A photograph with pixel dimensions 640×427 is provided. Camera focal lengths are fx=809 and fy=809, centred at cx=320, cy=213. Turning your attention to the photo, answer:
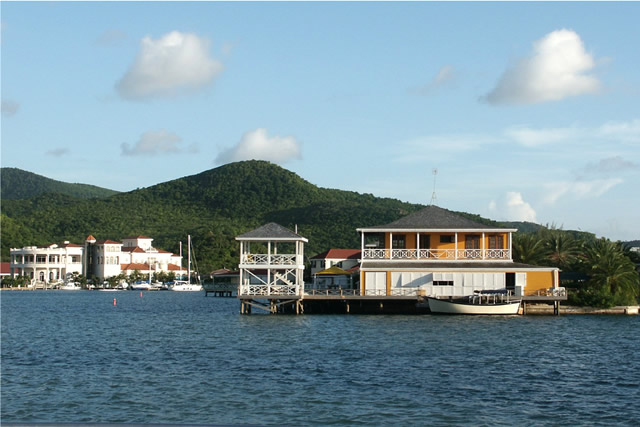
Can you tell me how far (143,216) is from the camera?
180 m

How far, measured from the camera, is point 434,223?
56.0 m

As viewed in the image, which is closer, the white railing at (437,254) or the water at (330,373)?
the water at (330,373)

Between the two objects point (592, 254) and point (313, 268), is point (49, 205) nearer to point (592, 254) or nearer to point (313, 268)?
point (313, 268)

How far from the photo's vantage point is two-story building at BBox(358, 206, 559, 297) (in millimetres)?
52469

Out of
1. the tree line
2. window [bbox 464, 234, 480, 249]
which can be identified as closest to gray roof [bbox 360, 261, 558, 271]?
window [bbox 464, 234, 480, 249]

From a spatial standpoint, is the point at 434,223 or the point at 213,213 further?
the point at 213,213

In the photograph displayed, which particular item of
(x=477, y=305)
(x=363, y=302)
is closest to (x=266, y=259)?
(x=363, y=302)

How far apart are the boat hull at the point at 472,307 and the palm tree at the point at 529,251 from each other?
11865mm

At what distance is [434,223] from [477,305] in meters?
7.65

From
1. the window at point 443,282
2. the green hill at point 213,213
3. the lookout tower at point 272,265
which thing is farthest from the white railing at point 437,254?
the green hill at point 213,213

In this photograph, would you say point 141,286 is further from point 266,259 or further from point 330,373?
point 330,373

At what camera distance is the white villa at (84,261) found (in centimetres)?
14250

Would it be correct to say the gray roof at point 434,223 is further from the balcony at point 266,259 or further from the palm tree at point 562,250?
the palm tree at point 562,250

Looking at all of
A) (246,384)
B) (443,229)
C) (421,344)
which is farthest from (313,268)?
(246,384)
